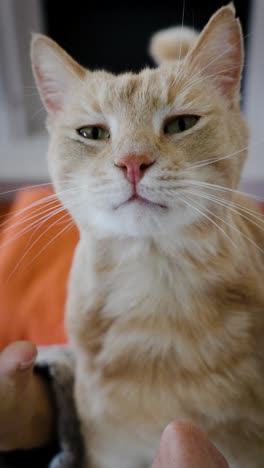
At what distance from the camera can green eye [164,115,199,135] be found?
1.83ft

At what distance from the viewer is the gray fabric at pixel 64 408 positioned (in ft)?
2.32

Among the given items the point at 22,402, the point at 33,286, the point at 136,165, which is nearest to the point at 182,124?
the point at 136,165

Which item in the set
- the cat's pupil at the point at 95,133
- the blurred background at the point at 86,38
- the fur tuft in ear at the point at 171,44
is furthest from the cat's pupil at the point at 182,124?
the blurred background at the point at 86,38

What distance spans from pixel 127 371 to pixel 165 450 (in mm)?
173

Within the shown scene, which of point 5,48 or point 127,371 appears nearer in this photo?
point 127,371

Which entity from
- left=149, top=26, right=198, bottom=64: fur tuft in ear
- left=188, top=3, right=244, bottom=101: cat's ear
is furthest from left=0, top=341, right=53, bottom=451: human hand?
left=149, top=26, right=198, bottom=64: fur tuft in ear

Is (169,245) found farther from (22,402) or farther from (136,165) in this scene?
(22,402)

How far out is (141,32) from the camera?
6.57 ft

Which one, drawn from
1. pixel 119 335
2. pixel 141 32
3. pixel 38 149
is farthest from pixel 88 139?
pixel 141 32

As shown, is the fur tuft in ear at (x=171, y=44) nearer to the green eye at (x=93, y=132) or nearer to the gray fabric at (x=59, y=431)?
the green eye at (x=93, y=132)

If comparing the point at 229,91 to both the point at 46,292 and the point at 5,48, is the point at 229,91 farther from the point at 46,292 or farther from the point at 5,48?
the point at 5,48

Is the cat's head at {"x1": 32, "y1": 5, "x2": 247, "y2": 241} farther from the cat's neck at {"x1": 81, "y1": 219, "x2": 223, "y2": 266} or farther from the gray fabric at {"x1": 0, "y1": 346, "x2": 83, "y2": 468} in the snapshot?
the gray fabric at {"x1": 0, "y1": 346, "x2": 83, "y2": 468}

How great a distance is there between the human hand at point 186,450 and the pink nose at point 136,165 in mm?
251

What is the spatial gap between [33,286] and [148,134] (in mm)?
548
